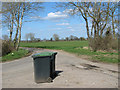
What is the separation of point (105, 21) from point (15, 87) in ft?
62.1

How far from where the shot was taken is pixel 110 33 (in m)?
20.8

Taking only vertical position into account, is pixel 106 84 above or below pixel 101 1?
below

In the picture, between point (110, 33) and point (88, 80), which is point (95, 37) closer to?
point (110, 33)

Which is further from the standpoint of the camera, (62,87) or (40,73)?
(40,73)

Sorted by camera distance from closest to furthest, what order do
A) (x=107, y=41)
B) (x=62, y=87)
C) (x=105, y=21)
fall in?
(x=62, y=87) → (x=107, y=41) → (x=105, y=21)

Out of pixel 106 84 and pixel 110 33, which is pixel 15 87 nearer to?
pixel 106 84

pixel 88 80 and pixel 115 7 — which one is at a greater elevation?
pixel 115 7

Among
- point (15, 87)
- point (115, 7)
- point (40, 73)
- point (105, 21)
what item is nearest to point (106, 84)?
point (40, 73)

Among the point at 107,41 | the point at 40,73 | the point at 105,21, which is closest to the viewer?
the point at 40,73

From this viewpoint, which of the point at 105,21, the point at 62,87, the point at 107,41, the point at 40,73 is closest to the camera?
the point at 62,87

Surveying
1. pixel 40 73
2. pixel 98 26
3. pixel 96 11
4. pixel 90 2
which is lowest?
pixel 40 73

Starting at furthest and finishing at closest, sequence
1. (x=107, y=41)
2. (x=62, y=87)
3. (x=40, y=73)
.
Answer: (x=107, y=41) → (x=40, y=73) → (x=62, y=87)

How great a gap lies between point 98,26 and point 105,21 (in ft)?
4.01

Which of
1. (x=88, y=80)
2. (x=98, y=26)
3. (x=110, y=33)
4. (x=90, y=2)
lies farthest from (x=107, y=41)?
(x=88, y=80)
